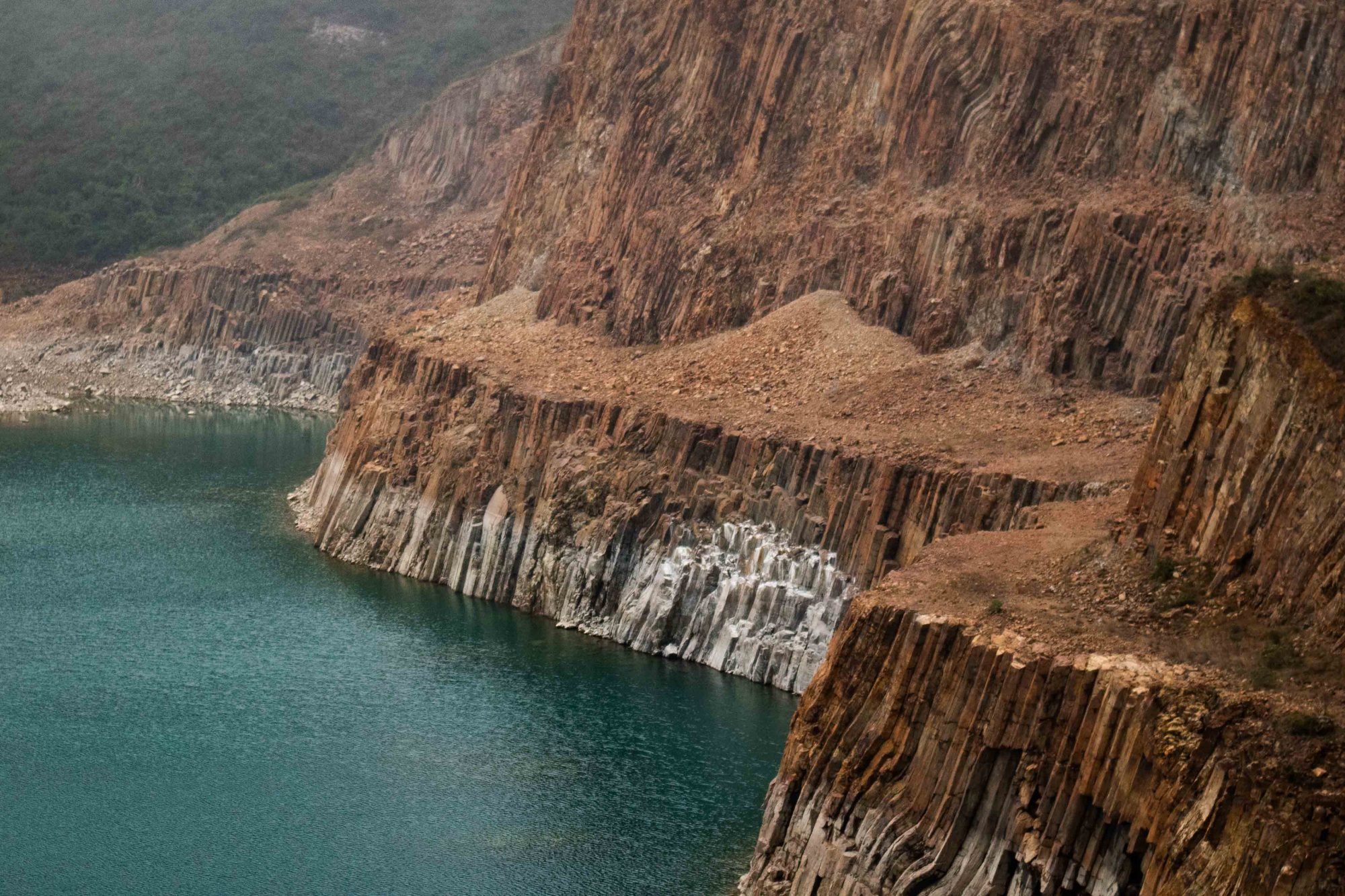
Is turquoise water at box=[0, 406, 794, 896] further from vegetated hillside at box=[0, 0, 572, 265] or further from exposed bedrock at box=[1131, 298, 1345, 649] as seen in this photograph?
vegetated hillside at box=[0, 0, 572, 265]

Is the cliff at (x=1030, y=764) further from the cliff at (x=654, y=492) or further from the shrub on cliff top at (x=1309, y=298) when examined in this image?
the cliff at (x=654, y=492)

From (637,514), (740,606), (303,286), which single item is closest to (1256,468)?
(740,606)

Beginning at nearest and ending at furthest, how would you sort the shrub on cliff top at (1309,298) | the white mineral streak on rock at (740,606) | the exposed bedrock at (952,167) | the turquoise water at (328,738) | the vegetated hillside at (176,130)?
the shrub on cliff top at (1309,298)
the turquoise water at (328,738)
the white mineral streak on rock at (740,606)
the exposed bedrock at (952,167)
the vegetated hillside at (176,130)

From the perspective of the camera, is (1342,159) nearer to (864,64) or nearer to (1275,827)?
(864,64)

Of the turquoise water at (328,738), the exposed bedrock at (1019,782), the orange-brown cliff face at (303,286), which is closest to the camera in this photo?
the exposed bedrock at (1019,782)

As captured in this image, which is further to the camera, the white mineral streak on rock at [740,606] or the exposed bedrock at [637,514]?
the white mineral streak on rock at [740,606]

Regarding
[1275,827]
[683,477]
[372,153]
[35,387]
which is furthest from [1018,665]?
[372,153]

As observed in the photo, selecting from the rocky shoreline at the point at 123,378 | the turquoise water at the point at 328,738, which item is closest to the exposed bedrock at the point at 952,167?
the turquoise water at the point at 328,738

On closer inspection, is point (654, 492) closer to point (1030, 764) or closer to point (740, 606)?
point (740, 606)
